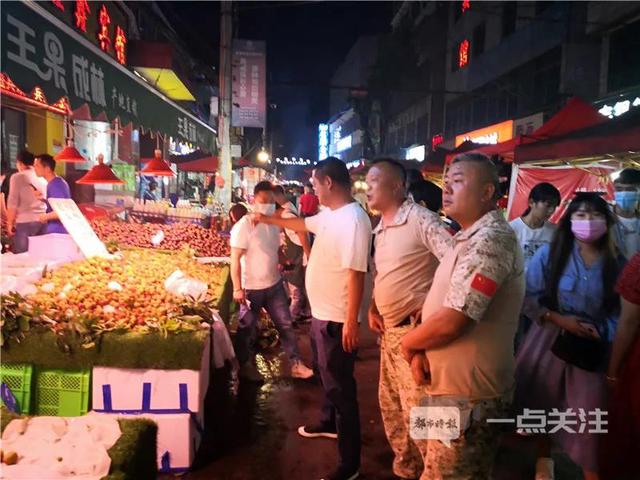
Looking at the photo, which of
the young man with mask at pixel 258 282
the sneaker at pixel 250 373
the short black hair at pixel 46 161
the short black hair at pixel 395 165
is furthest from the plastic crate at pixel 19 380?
the short black hair at pixel 46 161

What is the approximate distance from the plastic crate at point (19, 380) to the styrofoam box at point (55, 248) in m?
2.23

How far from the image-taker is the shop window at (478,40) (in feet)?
90.6

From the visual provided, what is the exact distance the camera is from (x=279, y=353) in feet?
22.3

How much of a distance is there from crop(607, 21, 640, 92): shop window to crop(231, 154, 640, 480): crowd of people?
13508mm

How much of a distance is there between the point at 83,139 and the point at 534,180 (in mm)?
9723

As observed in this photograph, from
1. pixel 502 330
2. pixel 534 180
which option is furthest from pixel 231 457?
pixel 534 180

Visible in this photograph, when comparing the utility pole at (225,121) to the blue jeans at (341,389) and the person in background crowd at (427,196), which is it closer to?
the person in background crowd at (427,196)

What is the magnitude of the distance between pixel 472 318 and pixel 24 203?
7.33 m

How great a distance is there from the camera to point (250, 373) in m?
5.92

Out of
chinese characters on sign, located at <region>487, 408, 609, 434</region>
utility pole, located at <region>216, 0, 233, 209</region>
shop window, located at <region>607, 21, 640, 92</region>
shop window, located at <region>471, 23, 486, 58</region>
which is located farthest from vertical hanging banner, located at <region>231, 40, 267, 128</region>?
shop window, located at <region>471, 23, 486, 58</region>

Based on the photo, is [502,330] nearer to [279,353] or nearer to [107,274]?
[107,274]

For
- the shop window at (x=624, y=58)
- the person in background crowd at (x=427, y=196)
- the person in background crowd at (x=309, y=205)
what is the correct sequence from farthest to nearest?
1. the shop window at (x=624, y=58)
2. the person in background crowd at (x=309, y=205)
3. the person in background crowd at (x=427, y=196)

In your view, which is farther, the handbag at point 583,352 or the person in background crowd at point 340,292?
the person in background crowd at point 340,292

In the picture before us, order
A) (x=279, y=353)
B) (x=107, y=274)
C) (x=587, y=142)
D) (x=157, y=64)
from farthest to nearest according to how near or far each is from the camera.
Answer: (x=157, y=64)
(x=279, y=353)
(x=587, y=142)
(x=107, y=274)
